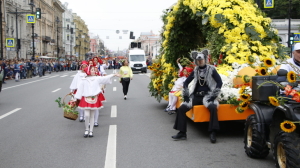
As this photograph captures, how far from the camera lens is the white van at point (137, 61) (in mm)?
47375

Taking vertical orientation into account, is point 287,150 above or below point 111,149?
above

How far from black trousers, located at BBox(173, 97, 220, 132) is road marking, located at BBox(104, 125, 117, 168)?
4.26 ft

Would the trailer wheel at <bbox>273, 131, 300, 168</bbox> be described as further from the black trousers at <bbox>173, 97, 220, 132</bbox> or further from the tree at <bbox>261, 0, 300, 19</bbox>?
the tree at <bbox>261, 0, 300, 19</bbox>

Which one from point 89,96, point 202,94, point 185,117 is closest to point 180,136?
point 185,117

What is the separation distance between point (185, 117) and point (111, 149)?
1.70 meters

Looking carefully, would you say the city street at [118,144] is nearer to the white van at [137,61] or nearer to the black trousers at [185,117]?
the black trousers at [185,117]

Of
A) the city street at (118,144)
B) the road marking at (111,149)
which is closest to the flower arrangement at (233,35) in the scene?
the city street at (118,144)

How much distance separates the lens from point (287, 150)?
15.3 ft

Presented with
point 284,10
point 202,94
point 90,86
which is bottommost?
point 202,94

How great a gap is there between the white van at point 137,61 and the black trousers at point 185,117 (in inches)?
1556

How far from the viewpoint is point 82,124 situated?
9.88m

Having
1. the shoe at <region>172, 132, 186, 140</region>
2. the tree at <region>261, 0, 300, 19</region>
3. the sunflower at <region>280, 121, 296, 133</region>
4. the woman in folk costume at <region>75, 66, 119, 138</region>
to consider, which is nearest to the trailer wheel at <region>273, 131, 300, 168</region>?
the sunflower at <region>280, 121, 296, 133</region>

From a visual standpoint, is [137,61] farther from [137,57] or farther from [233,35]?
[233,35]

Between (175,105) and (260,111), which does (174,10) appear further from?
(260,111)
